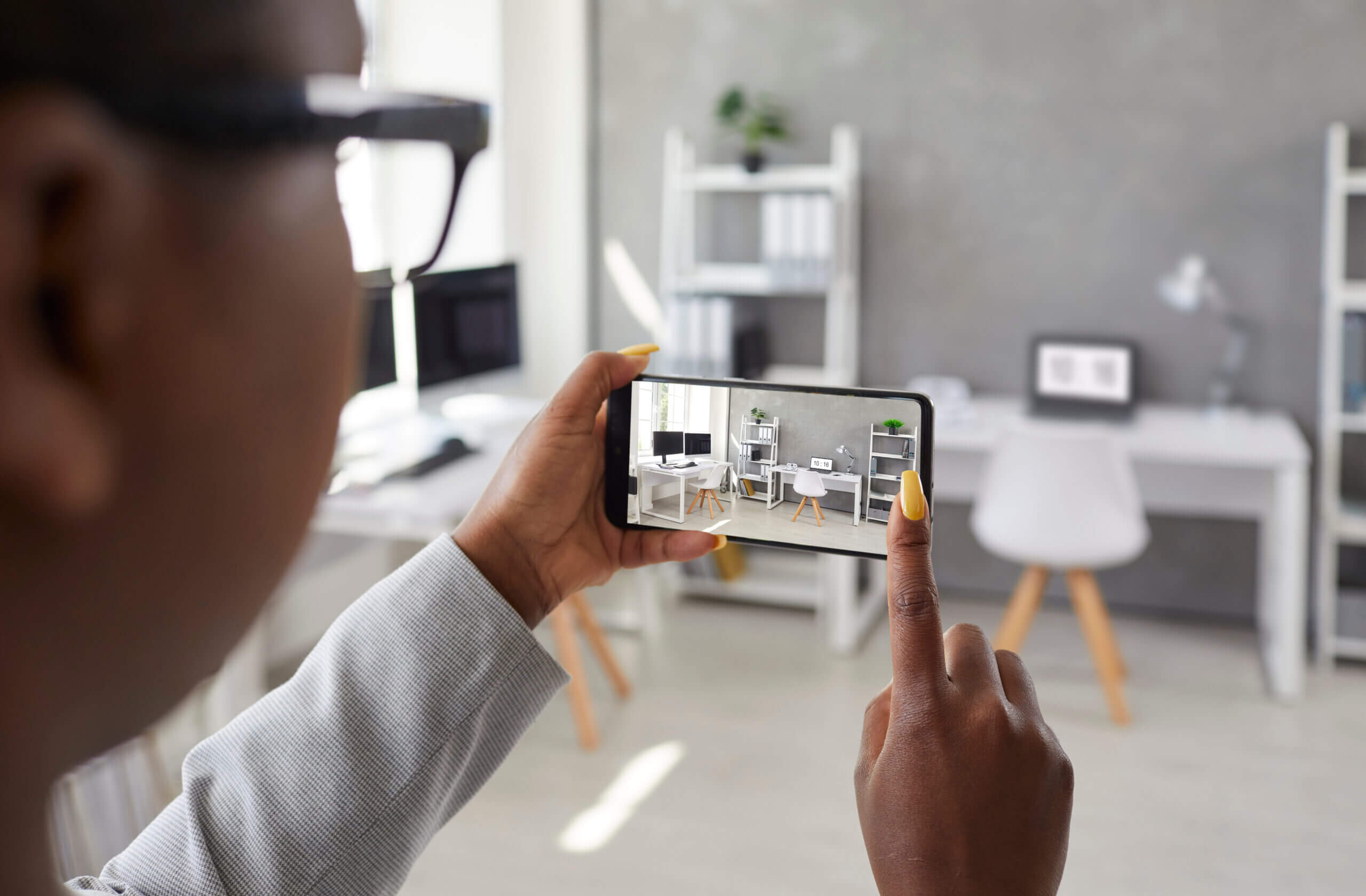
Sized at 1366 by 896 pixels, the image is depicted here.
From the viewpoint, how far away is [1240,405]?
10.9 feet

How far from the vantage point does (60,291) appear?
0.21 metres

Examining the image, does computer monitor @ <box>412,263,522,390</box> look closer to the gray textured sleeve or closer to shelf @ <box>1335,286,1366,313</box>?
the gray textured sleeve

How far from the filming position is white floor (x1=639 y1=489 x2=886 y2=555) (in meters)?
0.77

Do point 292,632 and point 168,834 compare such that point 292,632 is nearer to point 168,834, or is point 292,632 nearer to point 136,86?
point 168,834

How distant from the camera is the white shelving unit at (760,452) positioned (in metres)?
0.82

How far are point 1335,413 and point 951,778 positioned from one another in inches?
116

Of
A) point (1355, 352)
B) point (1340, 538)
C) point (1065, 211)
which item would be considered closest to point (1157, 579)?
point (1340, 538)

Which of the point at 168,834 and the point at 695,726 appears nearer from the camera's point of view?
the point at 168,834

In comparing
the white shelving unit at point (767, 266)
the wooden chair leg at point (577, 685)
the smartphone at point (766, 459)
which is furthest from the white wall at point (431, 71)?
the smartphone at point (766, 459)

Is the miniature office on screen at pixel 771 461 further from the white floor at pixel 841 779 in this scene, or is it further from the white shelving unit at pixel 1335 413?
the white shelving unit at pixel 1335 413

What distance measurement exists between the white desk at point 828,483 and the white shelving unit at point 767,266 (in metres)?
2.43

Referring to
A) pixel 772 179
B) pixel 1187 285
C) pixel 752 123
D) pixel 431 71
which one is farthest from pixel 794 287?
pixel 431 71

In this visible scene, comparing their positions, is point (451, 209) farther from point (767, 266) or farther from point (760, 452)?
point (767, 266)

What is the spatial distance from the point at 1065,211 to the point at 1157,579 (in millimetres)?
1194
